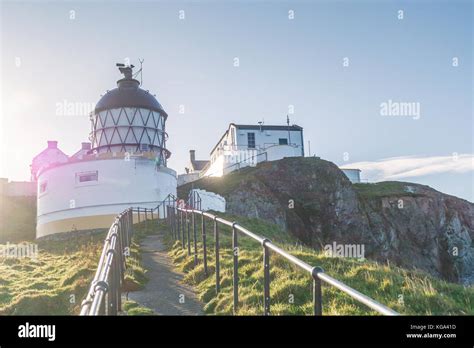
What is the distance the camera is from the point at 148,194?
93.6ft

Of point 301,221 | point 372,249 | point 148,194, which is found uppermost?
point 148,194

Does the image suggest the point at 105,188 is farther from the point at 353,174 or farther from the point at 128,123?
the point at 353,174

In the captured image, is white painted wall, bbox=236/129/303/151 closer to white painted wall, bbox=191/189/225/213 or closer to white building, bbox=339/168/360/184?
white building, bbox=339/168/360/184

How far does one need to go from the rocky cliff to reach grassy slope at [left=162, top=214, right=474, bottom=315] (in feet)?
85.4

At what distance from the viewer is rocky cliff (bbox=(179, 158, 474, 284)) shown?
1499 inches

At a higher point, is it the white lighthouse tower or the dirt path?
the white lighthouse tower

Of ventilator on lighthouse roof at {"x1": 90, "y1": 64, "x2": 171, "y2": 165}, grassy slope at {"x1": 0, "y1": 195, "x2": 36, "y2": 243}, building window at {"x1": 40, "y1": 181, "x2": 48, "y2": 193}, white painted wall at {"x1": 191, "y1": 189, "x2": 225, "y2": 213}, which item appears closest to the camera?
white painted wall at {"x1": 191, "y1": 189, "x2": 225, "y2": 213}

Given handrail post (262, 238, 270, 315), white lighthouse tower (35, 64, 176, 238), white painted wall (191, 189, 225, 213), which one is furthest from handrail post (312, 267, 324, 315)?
white lighthouse tower (35, 64, 176, 238)

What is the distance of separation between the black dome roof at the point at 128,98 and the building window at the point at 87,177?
793cm

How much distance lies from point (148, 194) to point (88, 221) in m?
3.82

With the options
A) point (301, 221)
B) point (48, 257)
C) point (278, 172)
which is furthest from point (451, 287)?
point (278, 172)

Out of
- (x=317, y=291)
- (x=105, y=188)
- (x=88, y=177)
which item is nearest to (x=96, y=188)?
(x=105, y=188)
